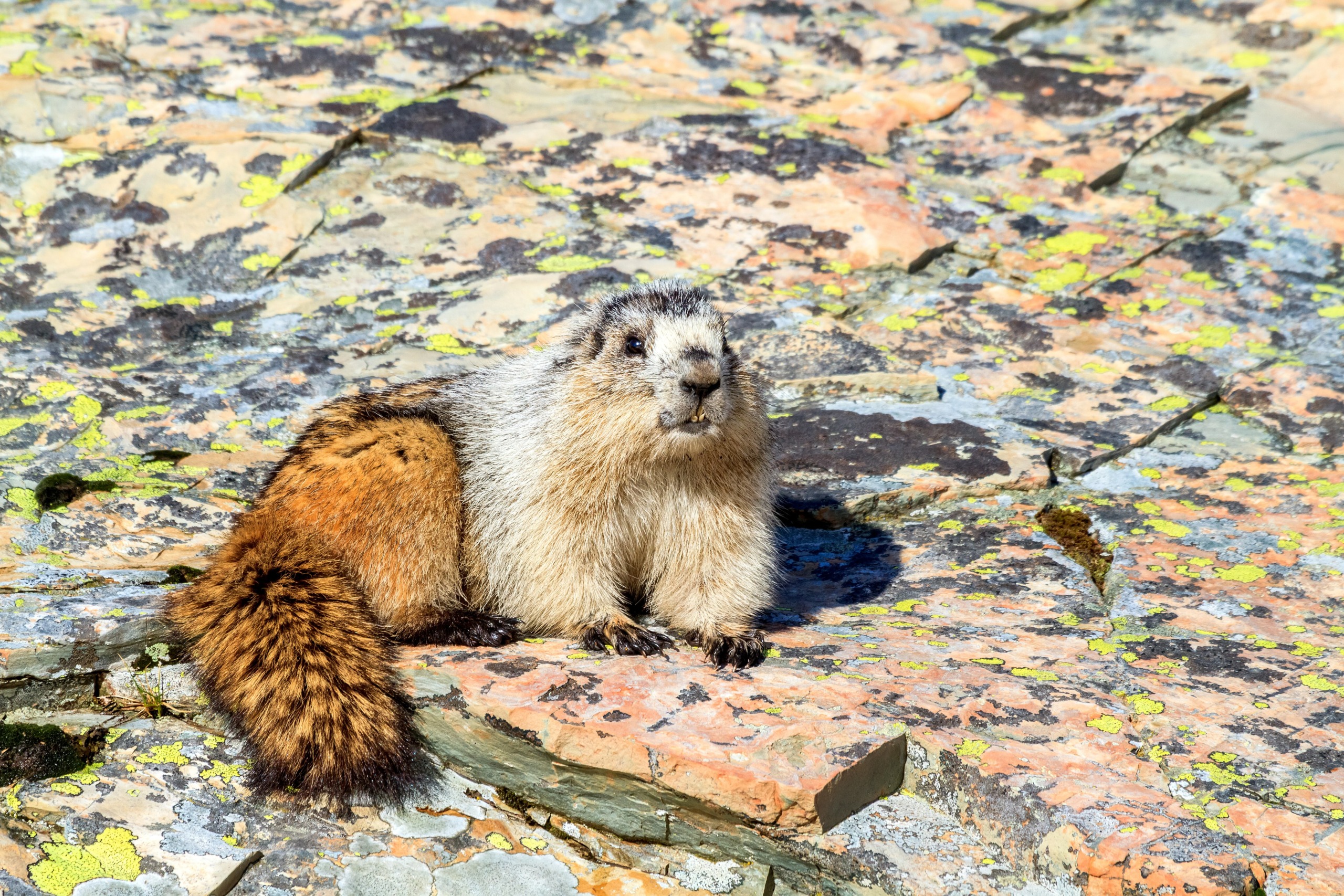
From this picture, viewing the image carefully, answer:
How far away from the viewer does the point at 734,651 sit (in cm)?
507

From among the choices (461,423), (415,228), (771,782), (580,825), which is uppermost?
(415,228)

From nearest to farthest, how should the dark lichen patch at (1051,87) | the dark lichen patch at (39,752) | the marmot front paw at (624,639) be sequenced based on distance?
1. the dark lichen patch at (39,752)
2. the marmot front paw at (624,639)
3. the dark lichen patch at (1051,87)

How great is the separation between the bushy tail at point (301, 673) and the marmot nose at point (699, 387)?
1628mm

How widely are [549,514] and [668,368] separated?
0.90 m

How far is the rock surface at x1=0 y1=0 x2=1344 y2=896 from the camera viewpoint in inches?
164

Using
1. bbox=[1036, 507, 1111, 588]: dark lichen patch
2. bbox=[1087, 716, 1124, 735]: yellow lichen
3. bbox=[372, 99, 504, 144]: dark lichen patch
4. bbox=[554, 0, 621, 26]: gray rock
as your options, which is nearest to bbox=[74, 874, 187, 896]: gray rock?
bbox=[1087, 716, 1124, 735]: yellow lichen

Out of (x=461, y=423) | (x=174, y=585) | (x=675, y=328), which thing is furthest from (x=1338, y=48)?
(x=174, y=585)

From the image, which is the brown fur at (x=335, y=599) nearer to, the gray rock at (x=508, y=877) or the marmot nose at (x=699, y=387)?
the gray rock at (x=508, y=877)

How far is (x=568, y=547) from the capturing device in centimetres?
545

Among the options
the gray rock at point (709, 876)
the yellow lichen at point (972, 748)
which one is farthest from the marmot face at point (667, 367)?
the gray rock at point (709, 876)

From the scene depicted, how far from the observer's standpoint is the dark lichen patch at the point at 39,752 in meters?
4.20

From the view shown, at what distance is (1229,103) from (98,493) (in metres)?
8.41

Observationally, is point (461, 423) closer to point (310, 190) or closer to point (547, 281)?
point (547, 281)

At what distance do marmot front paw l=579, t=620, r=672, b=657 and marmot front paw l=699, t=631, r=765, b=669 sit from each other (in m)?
0.24
